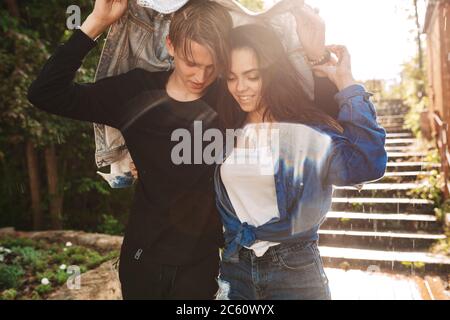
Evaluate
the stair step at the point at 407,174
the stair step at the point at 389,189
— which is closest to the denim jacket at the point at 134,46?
the stair step at the point at 389,189

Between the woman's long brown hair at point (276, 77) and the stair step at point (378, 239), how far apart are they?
18.0 feet

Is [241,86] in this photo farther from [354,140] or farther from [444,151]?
[444,151]

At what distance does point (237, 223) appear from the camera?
199cm

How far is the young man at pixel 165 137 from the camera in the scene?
1.93 metres

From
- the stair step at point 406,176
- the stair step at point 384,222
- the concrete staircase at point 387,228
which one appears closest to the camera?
the concrete staircase at point 387,228

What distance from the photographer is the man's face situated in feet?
6.32

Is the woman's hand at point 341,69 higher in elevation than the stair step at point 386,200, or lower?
higher

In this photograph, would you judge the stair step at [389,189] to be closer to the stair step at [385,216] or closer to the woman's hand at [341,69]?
the stair step at [385,216]

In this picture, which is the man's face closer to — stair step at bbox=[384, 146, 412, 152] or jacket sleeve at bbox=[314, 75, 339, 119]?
jacket sleeve at bbox=[314, 75, 339, 119]

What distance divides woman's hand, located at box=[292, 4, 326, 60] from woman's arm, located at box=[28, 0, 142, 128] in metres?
0.82

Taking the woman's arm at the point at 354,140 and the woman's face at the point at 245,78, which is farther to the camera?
the woman's face at the point at 245,78
